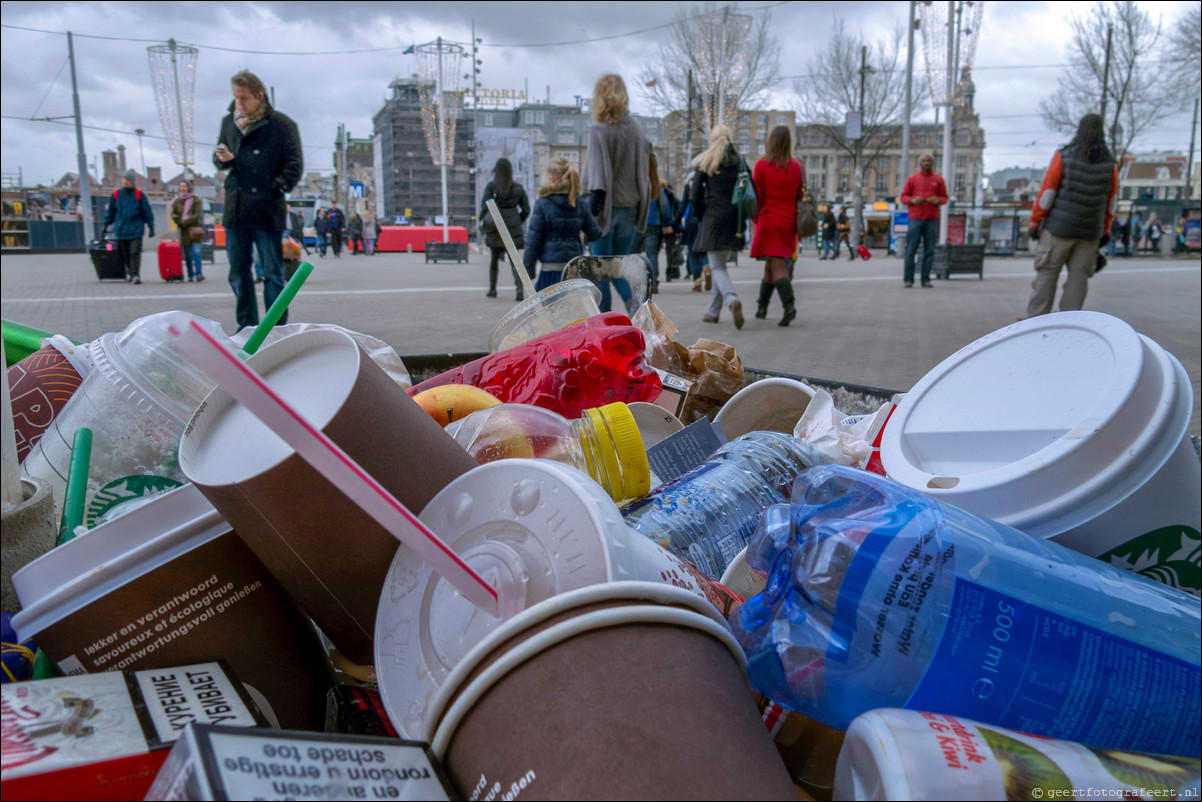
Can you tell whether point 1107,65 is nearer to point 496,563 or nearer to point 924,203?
point 924,203

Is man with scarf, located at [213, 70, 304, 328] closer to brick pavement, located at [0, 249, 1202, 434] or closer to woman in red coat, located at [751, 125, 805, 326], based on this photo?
brick pavement, located at [0, 249, 1202, 434]

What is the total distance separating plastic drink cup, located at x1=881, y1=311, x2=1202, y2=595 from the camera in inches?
48.6

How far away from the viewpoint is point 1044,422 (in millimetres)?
1415

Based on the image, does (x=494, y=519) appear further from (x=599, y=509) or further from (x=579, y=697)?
(x=579, y=697)

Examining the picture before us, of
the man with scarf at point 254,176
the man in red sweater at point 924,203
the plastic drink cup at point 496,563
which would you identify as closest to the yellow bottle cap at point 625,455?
the plastic drink cup at point 496,563

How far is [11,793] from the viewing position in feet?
2.41

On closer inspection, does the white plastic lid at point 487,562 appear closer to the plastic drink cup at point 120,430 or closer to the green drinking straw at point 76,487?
the green drinking straw at point 76,487

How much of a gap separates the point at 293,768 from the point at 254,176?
218 inches

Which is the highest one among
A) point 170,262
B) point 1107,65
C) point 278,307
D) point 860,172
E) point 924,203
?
point 1107,65

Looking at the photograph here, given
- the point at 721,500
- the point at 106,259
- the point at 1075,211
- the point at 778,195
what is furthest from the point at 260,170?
the point at 106,259

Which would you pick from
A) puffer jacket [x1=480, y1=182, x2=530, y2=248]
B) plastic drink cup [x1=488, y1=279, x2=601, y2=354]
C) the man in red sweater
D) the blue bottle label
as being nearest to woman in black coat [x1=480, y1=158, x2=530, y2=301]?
puffer jacket [x1=480, y1=182, x2=530, y2=248]

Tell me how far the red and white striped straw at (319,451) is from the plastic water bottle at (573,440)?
0.75 metres

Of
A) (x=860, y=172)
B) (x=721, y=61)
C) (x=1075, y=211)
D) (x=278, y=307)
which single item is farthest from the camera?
(x=860, y=172)

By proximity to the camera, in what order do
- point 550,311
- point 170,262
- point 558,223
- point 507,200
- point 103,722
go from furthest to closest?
point 170,262 < point 507,200 < point 558,223 < point 550,311 < point 103,722
